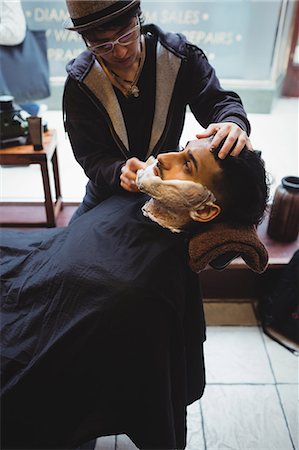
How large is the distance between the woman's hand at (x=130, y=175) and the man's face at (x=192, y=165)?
0.11 meters

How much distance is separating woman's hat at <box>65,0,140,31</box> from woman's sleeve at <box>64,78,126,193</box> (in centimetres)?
26

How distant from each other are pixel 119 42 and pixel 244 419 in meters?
1.58

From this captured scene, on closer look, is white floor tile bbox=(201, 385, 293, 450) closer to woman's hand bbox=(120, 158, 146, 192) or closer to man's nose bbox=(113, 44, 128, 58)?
woman's hand bbox=(120, 158, 146, 192)

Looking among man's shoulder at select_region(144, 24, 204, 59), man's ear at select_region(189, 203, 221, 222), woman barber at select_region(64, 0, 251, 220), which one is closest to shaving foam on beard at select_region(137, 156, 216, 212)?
man's ear at select_region(189, 203, 221, 222)

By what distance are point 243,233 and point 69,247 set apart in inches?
19.9

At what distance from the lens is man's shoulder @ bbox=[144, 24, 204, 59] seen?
144 cm

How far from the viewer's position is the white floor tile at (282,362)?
2.01 metres

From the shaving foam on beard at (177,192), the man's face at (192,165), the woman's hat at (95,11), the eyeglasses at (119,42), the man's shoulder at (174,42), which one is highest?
the woman's hat at (95,11)

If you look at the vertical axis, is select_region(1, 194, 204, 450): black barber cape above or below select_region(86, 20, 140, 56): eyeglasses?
below

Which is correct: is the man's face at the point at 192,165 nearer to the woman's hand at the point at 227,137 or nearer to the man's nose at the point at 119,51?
the woman's hand at the point at 227,137

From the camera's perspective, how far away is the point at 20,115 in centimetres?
218

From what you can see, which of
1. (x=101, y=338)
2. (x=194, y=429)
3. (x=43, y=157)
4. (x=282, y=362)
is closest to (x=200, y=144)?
(x=101, y=338)

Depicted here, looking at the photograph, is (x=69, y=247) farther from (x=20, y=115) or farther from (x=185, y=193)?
(x=20, y=115)

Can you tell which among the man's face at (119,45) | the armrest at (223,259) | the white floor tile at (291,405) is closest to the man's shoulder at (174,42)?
the man's face at (119,45)
